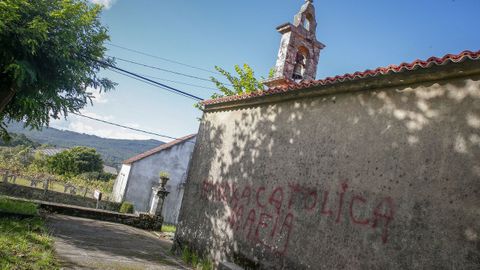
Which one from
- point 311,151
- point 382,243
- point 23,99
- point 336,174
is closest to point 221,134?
point 311,151

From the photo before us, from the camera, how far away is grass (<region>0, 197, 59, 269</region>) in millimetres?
4863

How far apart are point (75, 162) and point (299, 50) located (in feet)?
105

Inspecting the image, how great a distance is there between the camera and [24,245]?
5.78 meters

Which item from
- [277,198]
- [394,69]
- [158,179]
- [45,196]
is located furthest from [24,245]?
[158,179]

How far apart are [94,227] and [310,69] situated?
9616 millimetres

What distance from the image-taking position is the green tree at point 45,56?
8.71 meters

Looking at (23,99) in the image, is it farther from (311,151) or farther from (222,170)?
(311,151)

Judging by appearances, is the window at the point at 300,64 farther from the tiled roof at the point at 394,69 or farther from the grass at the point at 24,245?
the grass at the point at 24,245

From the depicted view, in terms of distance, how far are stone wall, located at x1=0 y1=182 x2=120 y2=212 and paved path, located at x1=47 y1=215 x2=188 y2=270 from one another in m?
12.1

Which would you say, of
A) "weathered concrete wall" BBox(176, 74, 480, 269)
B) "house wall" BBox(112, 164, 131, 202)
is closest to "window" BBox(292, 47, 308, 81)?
"weathered concrete wall" BBox(176, 74, 480, 269)

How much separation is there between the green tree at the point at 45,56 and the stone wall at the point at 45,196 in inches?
385

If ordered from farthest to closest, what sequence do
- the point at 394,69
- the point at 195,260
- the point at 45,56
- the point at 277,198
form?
the point at 45,56
the point at 195,260
the point at 277,198
the point at 394,69

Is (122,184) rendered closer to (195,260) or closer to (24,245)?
(195,260)

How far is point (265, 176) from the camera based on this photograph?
22.2ft
